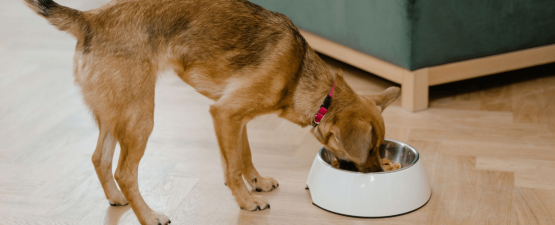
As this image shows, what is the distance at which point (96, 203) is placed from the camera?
9.18 ft

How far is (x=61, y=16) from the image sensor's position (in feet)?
7.82

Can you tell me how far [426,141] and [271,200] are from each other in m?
1.09

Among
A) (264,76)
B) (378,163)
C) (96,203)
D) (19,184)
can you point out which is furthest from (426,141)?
(19,184)

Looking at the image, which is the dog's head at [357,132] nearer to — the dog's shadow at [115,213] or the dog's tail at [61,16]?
the dog's shadow at [115,213]

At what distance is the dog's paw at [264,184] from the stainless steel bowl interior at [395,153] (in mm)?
289

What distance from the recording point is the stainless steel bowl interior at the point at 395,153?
9.30 ft

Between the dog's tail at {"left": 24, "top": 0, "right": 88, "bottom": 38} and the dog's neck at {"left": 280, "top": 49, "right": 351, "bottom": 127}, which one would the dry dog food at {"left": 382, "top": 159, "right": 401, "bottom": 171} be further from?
the dog's tail at {"left": 24, "top": 0, "right": 88, "bottom": 38}

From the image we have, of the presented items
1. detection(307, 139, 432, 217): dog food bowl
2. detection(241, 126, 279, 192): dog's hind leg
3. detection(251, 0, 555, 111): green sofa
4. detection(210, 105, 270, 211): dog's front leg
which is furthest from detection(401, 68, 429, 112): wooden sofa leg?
detection(210, 105, 270, 211): dog's front leg

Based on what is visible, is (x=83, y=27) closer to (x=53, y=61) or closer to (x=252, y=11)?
(x=252, y=11)

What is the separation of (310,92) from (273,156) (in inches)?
28.6

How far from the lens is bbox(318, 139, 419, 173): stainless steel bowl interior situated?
2.83 metres

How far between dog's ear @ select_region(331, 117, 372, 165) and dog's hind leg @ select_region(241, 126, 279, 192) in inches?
→ 21.4

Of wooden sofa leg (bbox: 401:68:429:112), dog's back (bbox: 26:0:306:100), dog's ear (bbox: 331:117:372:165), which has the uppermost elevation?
dog's back (bbox: 26:0:306:100)

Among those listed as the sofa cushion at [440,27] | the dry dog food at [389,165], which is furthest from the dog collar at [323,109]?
the sofa cushion at [440,27]
